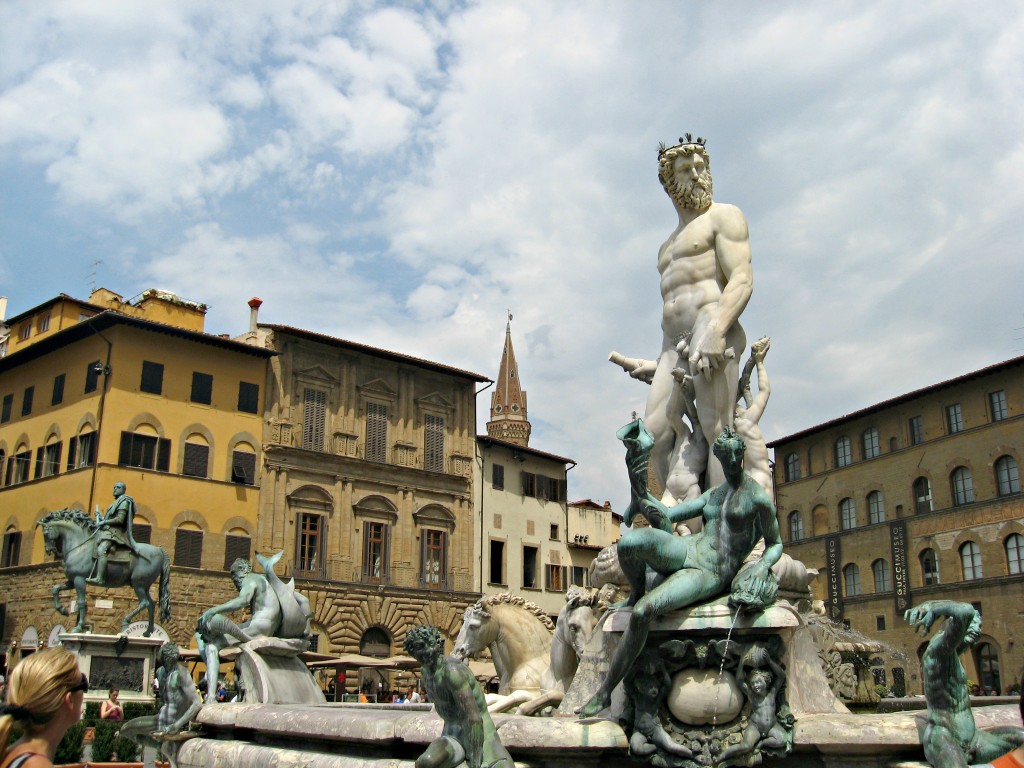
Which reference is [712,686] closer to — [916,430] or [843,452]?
[916,430]

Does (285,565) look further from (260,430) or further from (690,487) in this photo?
(690,487)

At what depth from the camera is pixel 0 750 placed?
95.3 inches

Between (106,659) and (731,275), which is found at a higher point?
(731,275)

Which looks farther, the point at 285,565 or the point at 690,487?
the point at 285,565

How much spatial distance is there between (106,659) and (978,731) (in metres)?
15.6

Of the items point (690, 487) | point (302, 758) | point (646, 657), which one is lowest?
point (302, 758)

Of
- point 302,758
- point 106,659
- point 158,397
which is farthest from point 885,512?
point 302,758

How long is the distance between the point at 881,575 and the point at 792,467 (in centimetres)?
976

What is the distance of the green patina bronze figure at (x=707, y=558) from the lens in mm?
4715

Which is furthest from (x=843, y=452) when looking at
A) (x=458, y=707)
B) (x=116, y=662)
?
(x=458, y=707)

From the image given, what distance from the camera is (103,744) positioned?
476 inches

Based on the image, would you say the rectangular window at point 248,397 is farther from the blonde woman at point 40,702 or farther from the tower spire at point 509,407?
the tower spire at point 509,407

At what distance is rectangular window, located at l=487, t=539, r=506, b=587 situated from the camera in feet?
152

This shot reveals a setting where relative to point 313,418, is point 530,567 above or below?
below
